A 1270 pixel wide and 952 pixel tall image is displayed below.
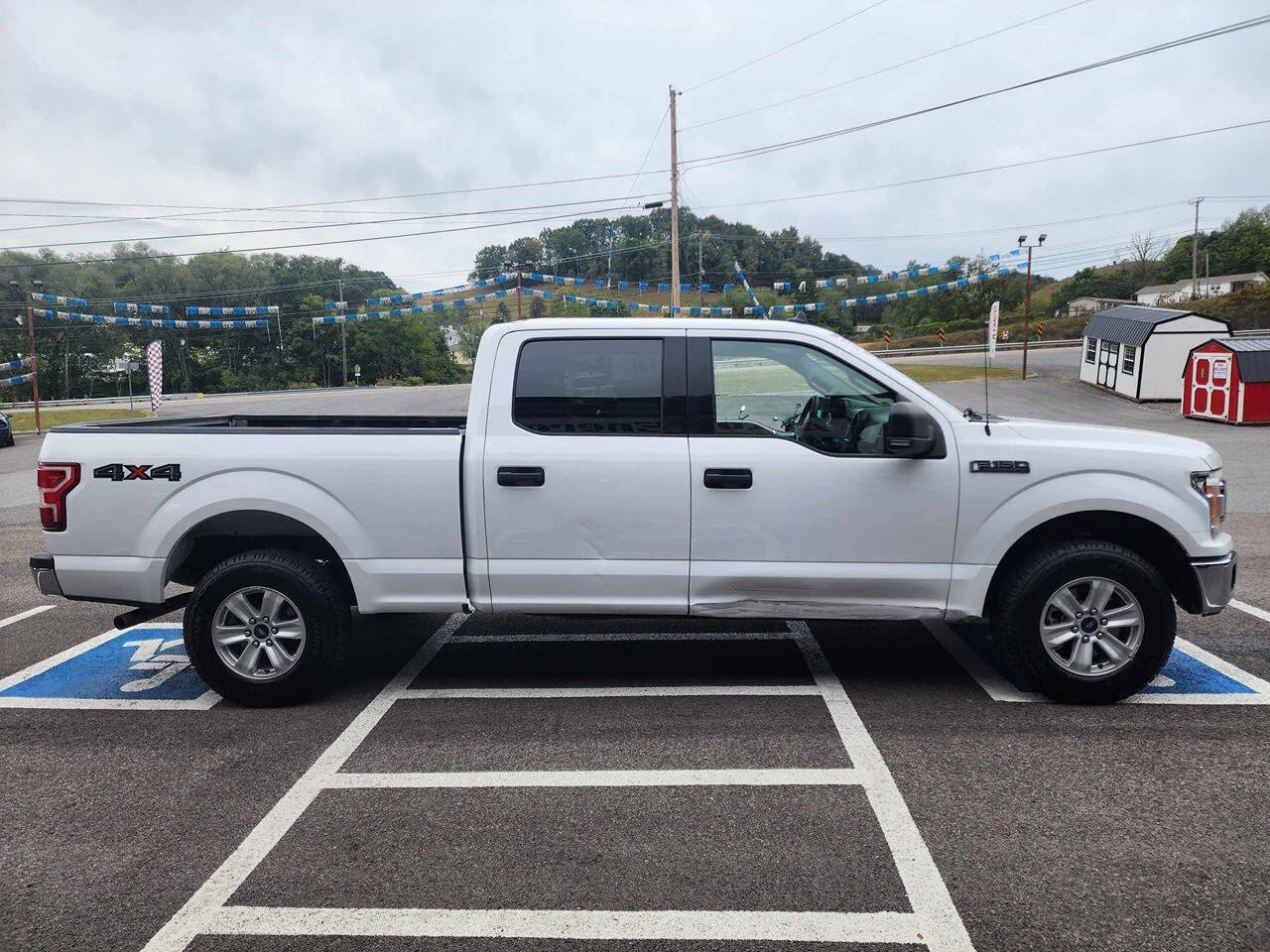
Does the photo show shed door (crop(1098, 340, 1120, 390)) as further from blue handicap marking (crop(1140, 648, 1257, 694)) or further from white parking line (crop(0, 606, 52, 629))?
white parking line (crop(0, 606, 52, 629))

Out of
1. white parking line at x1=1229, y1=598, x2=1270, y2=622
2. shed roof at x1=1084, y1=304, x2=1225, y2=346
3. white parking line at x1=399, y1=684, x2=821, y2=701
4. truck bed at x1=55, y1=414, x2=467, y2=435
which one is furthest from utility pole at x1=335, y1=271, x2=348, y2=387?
white parking line at x1=1229, y1=598, x2=1270, y2=622

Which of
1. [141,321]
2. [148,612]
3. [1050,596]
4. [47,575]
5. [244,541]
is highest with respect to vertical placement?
[141,321]

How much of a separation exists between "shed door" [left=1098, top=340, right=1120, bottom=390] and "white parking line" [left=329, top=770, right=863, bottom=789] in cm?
2970

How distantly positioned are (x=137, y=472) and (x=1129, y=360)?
97.6ft

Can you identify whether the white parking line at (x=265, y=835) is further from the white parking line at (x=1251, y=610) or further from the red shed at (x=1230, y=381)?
the red shed at (x=1230, y=381)

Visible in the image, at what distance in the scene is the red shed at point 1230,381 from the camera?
810 inches

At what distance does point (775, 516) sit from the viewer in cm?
438

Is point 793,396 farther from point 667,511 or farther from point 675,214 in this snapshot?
point 675,214

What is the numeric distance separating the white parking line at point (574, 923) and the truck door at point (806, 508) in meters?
1.84

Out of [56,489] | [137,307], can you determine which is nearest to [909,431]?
[56,489]

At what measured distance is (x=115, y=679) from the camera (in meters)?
5.14

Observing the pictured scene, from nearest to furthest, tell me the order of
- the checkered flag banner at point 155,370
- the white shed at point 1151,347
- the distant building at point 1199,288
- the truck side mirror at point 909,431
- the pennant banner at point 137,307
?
1. the truck side mirror at point 909,431
2. the white shed at point 1151,347
3. the checkered flag banner at point 155,370
4. the pennant banner at point 137,307
5. the distant building at point 1199,288

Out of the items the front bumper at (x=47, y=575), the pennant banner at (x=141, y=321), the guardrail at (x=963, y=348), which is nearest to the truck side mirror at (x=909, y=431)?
the front bumper at (x=47, y=575)

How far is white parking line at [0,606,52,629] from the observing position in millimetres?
6438
